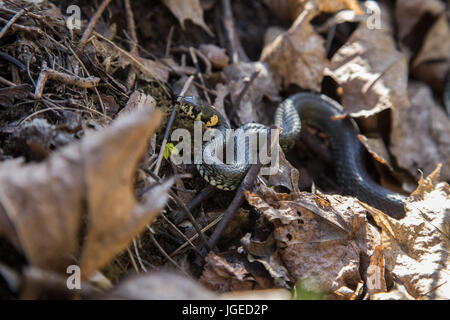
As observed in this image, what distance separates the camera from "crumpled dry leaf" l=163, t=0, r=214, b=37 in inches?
193

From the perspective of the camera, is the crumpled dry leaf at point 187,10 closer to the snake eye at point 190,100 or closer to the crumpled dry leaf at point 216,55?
the crumpled dry leaf at point 216,55

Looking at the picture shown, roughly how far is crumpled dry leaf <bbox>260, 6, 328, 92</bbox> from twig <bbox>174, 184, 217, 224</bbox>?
8.13 ft

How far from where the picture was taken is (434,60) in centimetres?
556

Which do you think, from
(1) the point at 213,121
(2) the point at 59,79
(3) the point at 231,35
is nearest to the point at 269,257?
(1) the point at 213,121

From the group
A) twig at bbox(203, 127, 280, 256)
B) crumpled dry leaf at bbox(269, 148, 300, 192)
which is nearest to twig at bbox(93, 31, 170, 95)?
twig at bbox(203, 127, 280, 256)

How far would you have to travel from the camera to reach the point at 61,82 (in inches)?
126

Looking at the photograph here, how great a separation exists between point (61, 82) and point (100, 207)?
6.15 feet

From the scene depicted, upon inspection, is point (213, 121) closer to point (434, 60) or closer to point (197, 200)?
point (197, 200)

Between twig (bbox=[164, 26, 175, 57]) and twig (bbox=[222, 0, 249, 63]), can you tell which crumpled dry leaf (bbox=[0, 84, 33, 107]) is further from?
twig (bbox=[222, 0, 249, 63])

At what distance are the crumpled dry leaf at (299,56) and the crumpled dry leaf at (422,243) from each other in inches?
92.8
